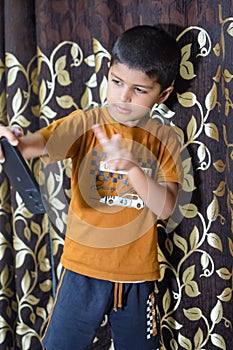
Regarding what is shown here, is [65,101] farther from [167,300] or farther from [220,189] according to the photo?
[167,300]

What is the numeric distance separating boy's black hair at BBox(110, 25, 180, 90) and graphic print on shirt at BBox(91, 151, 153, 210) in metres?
0.21

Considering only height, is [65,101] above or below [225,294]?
above

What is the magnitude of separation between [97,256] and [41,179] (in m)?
0.39

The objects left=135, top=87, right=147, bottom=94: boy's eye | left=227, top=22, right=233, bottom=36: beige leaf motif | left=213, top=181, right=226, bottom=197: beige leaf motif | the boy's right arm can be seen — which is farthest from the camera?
left=213, top=181, right=226, bottom=197: beige leaf motif

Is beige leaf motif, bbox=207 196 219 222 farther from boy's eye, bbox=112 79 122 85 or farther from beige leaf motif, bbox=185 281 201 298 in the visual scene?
boy's eye, bbox=112 79 122 85

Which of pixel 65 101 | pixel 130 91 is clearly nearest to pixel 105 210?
pixel 130 91

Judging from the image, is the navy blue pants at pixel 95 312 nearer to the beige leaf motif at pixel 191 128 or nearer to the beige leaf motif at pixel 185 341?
the beige leaf motif at pixel 185 341

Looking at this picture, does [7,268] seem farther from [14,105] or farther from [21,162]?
[21,162]

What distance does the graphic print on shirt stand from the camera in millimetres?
1228

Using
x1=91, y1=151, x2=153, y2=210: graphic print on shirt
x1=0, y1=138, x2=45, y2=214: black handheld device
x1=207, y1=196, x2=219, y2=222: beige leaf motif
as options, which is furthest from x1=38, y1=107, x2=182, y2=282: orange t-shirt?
x1=207, y1=196, x2=219, y2=222: beige leaf motif

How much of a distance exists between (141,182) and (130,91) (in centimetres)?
21

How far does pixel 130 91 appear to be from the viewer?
1.18 m

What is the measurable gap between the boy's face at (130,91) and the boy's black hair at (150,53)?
0.01 meters

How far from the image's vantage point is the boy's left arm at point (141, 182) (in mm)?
1111
